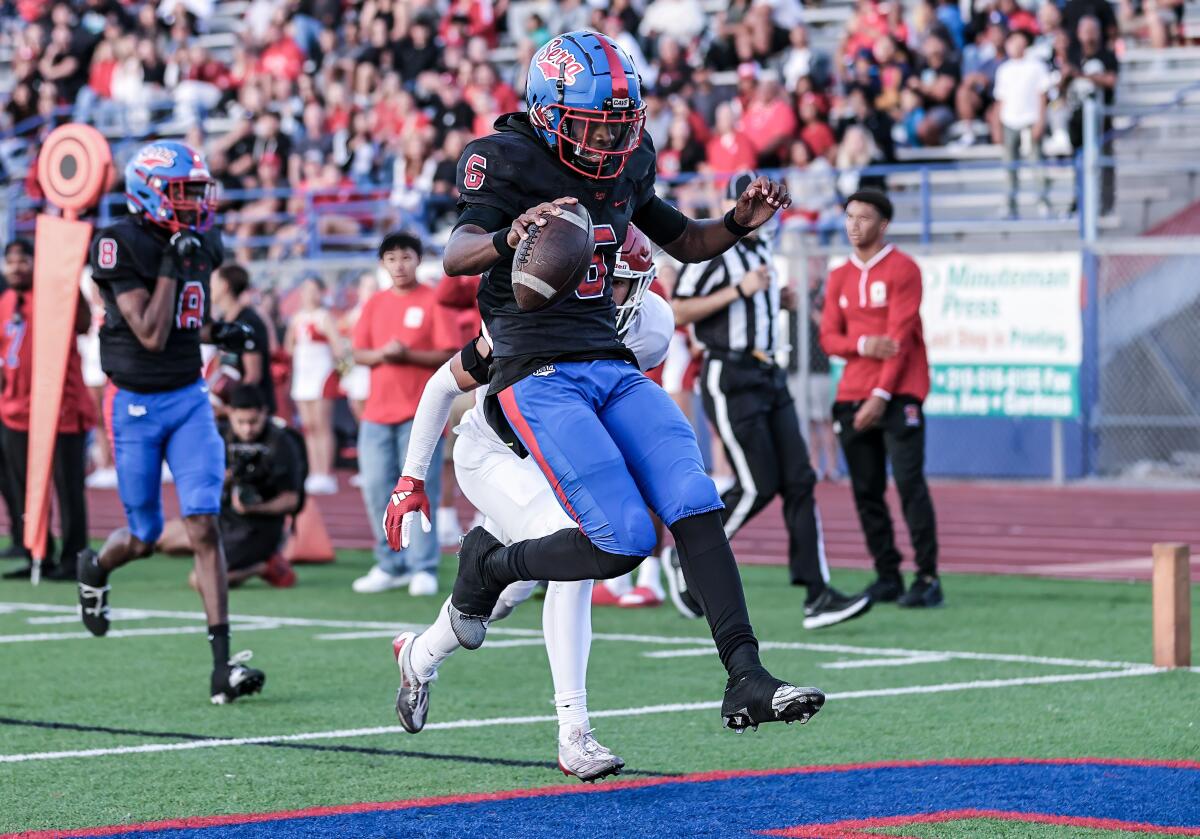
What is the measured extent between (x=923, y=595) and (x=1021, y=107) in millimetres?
8657

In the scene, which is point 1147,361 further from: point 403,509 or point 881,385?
point 403,509

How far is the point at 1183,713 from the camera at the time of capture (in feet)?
21.7

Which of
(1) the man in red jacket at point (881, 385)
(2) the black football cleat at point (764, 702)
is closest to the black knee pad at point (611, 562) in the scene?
(2) the black football cleat at point (764, 702)

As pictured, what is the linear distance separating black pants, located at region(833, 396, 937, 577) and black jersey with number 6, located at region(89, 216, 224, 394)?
3.82 metres

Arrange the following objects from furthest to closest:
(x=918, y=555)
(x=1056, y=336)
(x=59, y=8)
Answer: (x=59, y=8) → (x=1056, y=336) → (x=918, y=555)

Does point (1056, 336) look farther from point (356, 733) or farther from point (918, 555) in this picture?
point (356, 733)

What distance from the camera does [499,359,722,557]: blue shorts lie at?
16.7ft

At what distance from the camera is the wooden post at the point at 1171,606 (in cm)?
761

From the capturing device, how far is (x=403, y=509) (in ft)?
19.0

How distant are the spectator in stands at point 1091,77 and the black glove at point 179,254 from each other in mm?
11339

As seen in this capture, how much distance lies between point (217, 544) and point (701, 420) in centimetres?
1092

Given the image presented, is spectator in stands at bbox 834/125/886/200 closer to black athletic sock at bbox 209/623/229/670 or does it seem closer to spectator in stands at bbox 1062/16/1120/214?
spectator in stands at bbox 1062/16/1120/214

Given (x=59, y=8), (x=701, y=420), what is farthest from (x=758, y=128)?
(x=59, y=8)

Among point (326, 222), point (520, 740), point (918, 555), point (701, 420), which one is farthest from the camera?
point (326, 222)
